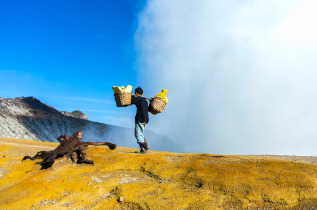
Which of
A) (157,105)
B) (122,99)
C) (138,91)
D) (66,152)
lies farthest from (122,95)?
(66,152)

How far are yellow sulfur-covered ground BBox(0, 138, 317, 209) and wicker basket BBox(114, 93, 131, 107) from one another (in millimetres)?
2516

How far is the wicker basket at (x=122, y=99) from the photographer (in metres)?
8.57

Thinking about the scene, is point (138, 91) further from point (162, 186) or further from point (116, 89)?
point (162, 186)

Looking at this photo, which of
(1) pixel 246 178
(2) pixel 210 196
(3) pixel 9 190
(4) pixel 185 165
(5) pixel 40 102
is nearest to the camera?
(2) pixel 210 196

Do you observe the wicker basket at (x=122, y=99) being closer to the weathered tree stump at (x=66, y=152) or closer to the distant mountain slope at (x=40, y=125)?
the weathered tree stump at (x=66, y=152)

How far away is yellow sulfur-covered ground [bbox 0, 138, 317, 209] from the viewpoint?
4.14 metres

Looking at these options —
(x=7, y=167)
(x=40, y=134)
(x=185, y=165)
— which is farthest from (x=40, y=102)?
(x=185, y=165)

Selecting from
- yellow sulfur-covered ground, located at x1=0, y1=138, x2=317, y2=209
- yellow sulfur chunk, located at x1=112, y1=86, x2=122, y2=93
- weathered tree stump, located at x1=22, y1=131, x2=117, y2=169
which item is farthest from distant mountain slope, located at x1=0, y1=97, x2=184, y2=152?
yellow sulfur-covered ground, located at x1=0, y1=138, x2=317, y2=209

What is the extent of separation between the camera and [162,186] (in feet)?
16.5

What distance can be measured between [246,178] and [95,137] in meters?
54.0

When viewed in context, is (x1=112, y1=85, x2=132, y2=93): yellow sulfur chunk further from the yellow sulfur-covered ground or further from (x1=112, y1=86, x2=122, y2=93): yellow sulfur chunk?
the yellow sulfur-covered ground

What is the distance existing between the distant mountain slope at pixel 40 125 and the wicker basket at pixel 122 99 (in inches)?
1308

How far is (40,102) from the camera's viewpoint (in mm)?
54125

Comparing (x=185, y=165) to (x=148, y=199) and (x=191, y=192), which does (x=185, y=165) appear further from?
(x=148, y=199)
